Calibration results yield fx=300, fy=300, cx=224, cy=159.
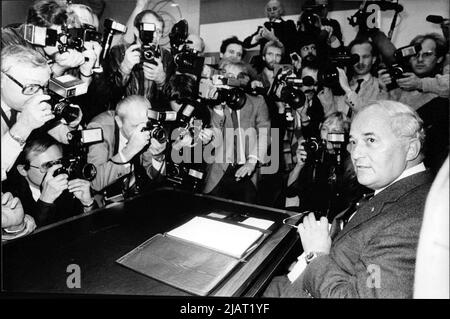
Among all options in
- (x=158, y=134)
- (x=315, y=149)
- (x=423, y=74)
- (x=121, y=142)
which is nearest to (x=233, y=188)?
(x=315, y=149)

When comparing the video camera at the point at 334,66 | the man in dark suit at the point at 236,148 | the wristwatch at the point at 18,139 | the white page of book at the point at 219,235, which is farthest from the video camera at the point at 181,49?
the white page of book at the point at 219,235

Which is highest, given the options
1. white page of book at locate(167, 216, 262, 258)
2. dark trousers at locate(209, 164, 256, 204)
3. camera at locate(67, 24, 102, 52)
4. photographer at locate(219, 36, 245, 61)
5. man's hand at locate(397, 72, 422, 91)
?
photographer at locate(219, 36, 245, 61)

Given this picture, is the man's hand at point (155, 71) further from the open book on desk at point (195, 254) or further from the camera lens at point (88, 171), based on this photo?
the open book on desk at point (195, 254)

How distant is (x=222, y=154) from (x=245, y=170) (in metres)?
0.25

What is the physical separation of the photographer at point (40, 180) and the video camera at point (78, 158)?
0.09 ft

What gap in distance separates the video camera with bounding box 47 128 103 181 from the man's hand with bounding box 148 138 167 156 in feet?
1.88

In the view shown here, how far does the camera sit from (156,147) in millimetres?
2240

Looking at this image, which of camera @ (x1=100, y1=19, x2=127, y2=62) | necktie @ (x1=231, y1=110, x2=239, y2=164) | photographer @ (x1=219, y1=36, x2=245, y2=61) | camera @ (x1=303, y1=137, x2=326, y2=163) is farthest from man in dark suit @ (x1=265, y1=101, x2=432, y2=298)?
photographer @ (x1=219, y1=36, x2=245, y2=61)

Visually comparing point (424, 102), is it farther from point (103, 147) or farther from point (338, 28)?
point (103, 147)

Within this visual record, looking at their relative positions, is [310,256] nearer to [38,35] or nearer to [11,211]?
[11,211]

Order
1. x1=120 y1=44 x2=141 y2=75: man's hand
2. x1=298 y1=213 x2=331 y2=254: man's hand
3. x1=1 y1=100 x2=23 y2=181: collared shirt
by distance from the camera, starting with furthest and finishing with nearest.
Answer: x1=120 y1=44 x2=141 y2=75: man's hand < x1=1 y1=100 x2=23 y2=181: collared shirt < x1=298 y1=213 x2=331 y2=254: man's hand

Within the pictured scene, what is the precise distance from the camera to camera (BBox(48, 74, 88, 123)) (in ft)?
4.84

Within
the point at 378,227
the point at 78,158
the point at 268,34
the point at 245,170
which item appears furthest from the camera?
the point at 268,34

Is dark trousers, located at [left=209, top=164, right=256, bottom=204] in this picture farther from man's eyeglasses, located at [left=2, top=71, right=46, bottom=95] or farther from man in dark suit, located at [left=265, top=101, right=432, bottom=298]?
man's eyeglasses, located at [left=2, top=71, right=46, bottom=95]
